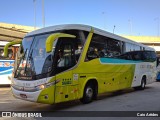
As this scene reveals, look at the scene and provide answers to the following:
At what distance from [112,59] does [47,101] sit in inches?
214

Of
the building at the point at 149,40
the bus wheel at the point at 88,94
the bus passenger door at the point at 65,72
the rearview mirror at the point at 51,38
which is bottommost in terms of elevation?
the bus wheel at the point at 88,94

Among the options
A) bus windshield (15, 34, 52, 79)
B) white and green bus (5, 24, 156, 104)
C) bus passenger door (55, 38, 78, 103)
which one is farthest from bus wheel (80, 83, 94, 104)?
bus windshield (15, 34, 52, 79)

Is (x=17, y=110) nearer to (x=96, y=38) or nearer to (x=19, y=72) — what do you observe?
(x=19, y=72)

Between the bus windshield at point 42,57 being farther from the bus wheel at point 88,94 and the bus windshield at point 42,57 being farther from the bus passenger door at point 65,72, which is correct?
the bus wheel at point 88,94

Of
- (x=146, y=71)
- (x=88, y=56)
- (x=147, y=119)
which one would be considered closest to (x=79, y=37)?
(x=88, y=56)

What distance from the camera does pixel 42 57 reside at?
1002 centimetres

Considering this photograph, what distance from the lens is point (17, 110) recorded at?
33.9ft

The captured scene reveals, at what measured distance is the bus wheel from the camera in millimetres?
11766

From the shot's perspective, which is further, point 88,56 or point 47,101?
point 88,56

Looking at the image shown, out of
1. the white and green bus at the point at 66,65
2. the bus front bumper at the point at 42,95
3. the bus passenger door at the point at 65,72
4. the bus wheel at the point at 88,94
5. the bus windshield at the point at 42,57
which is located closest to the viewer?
the bus front bumper at the point at 42,95

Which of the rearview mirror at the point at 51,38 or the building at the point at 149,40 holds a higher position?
the building at the point at 149,40

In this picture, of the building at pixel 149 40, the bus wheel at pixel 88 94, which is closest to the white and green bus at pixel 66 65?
the bus wheel at pixel 88 94

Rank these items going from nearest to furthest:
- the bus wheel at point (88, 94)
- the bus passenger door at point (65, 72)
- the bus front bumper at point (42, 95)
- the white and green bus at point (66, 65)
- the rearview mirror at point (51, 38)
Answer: the rearview mirror at point (51, 38), the bus front bumper at point (42, 95), the white and green bus at point (66, 65), the bus passenger door at point (65, 72), the bus wheel at point (88, 94)

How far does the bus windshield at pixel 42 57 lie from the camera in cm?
985
